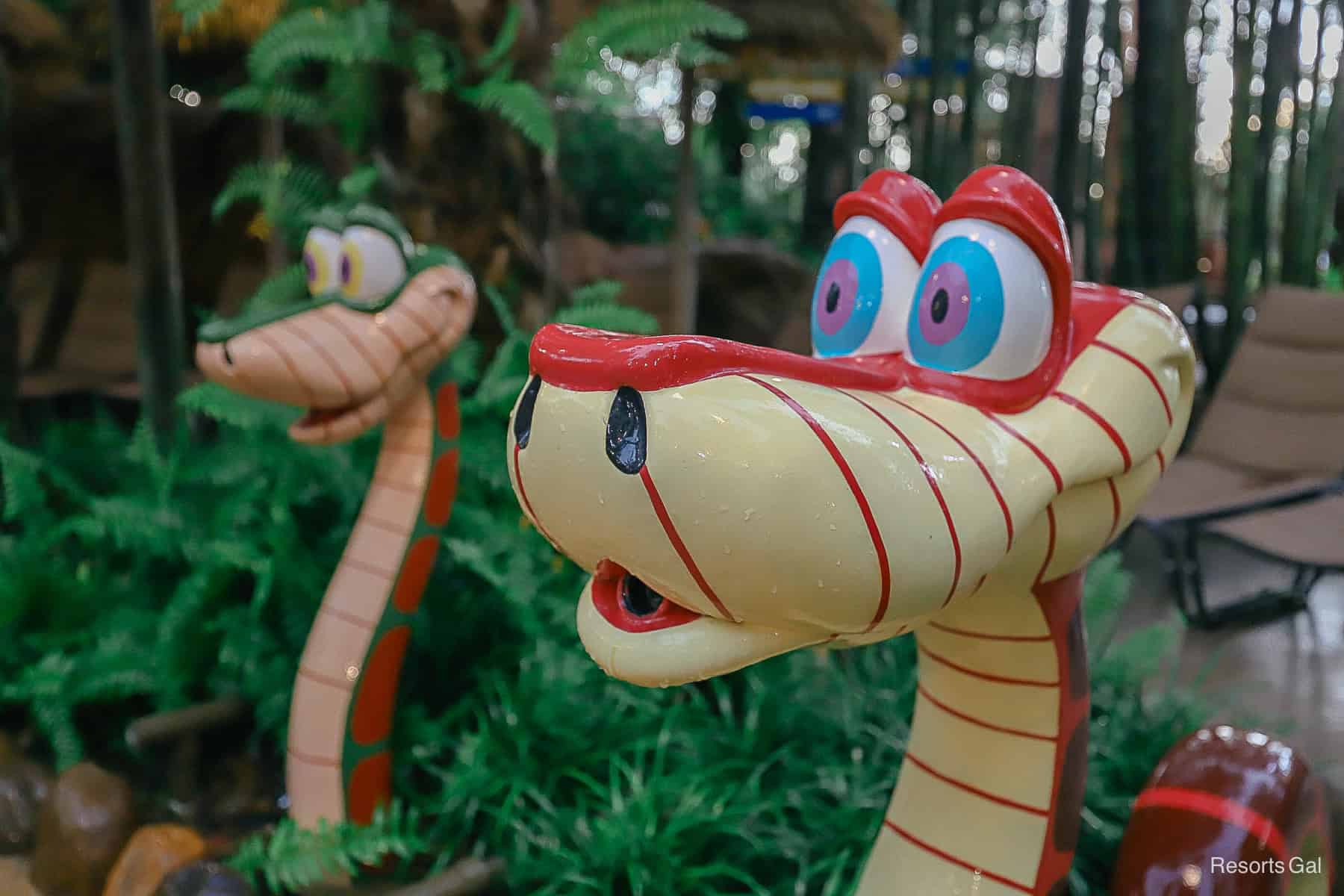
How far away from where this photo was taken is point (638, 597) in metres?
0.82

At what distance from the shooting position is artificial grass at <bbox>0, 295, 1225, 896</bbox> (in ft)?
5.21

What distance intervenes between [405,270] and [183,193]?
11.1ft

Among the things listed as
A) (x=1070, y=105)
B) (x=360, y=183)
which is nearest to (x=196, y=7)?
(x=360, y=183)

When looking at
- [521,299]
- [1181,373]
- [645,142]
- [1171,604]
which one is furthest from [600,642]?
[645,142]

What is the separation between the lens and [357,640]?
1.62 meters

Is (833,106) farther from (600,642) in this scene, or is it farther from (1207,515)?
(600,642)

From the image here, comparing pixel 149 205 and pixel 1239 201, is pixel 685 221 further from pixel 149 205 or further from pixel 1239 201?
pixel 149 205

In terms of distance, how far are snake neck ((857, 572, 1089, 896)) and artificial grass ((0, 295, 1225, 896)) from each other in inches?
18.0

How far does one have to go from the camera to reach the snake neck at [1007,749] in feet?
3.35

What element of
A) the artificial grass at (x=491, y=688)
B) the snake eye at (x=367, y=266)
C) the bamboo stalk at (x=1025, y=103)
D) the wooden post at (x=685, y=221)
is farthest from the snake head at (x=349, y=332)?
the wooden post at (x=685, y=221)

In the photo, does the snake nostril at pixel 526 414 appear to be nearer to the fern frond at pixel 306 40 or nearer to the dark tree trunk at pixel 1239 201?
the fern frond at pixel 306 40

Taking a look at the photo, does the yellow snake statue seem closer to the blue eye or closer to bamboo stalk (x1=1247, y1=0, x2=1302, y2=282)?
the blue eye

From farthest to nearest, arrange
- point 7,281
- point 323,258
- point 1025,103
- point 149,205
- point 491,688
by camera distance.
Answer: point 1025,103, point 7,281, point 149,205, point 491,688, point 323,258

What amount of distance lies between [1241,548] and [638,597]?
282 centimetres
